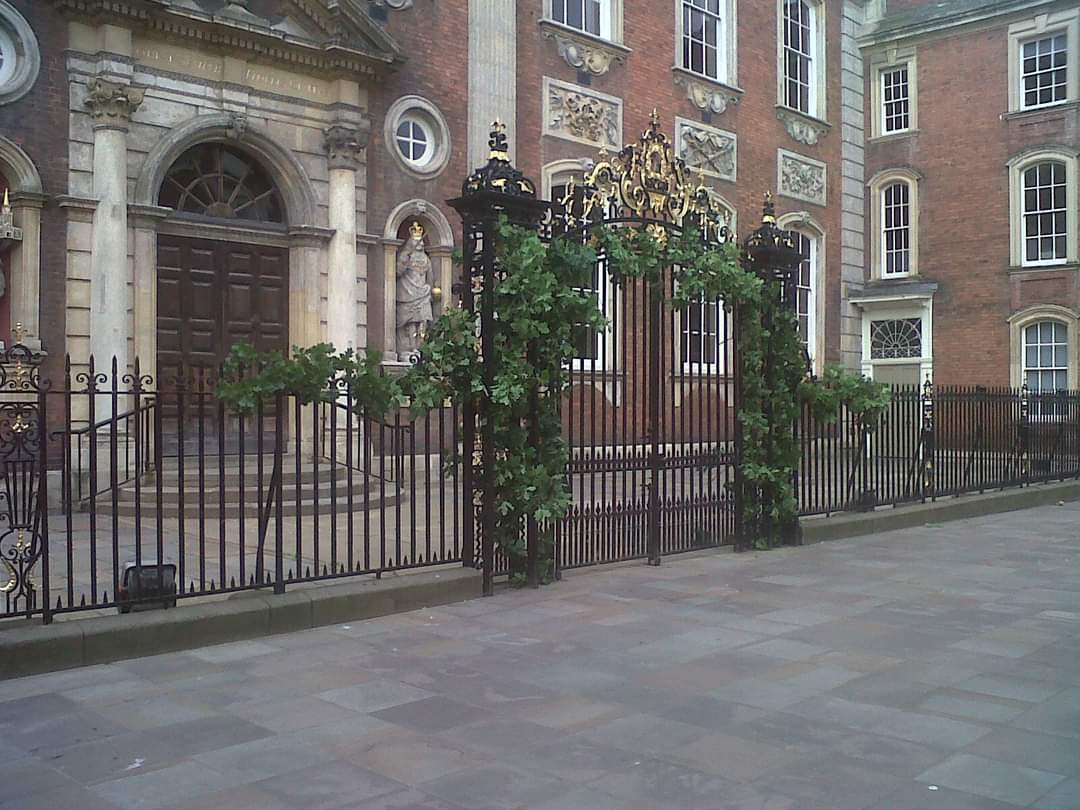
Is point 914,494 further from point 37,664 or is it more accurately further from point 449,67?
point 37,664

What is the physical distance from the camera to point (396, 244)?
15.3 metres

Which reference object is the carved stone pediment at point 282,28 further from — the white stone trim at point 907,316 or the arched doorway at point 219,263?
the white stone trim at point 907,316

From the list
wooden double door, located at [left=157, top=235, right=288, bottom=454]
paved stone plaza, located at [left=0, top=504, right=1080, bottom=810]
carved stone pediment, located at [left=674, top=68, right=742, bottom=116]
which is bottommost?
paved stone plaza, located at [left=0, top=504, right=1080, bottom=810]

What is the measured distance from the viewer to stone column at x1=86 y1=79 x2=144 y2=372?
12562mm

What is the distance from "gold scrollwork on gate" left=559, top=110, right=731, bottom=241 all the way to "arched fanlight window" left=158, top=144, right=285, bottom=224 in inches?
250

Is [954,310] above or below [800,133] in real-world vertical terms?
below

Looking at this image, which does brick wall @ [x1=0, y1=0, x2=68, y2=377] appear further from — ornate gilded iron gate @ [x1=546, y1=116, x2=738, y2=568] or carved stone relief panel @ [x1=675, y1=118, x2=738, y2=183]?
carved stone relief panel @ [x1=675, y1=118, x2=738, y2=183]

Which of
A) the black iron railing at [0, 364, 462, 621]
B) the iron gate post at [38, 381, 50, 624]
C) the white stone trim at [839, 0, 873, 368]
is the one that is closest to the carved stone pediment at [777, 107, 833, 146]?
the white stone trim at [839, 0, 873, 368]

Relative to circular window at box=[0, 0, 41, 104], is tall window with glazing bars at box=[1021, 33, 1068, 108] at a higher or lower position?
higher

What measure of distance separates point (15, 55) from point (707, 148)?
40.2ft

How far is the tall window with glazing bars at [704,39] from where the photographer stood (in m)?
20.1

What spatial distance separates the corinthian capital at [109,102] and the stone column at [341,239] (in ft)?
9.35

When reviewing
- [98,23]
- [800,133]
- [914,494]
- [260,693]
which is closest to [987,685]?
[260,693]

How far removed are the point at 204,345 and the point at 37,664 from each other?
842 centimetres
